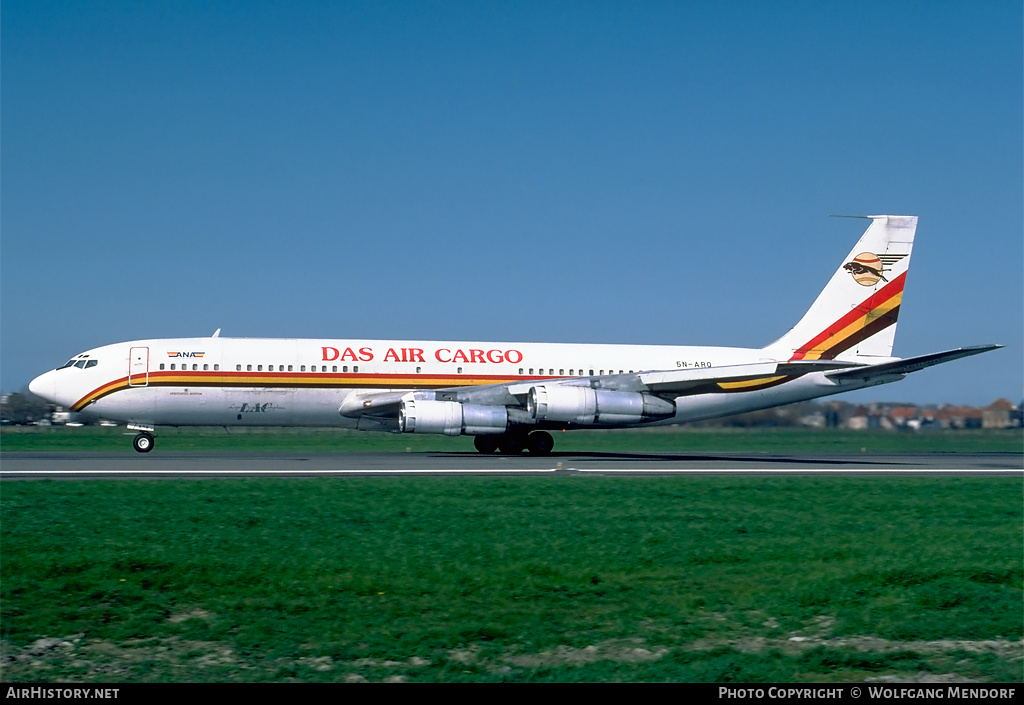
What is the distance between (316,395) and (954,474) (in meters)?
19.4

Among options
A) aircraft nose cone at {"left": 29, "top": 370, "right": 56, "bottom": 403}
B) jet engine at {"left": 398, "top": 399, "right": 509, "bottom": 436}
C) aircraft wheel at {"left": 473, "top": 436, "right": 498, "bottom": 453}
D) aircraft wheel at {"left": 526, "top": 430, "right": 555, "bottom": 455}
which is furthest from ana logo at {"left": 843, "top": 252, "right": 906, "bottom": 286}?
aircraft nose cone at {"left": 29, "top": 370, "right": 56, "bottom": 403}

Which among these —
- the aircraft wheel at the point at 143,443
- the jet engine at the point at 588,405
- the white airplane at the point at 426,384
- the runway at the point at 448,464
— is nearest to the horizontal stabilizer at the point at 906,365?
the white airplane at the point at 426,384

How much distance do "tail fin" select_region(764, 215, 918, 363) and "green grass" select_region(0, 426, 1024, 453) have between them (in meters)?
3.95

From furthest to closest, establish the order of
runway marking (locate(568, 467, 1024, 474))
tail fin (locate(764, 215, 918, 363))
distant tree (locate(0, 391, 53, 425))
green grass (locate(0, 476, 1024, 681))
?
1. distant tree (locate(0, 391, 53, 425))
2. tail fin (locate(764, 215, 918, 363))
3. runway marking (locate(568, 467, 1024, 474))
4. green grass (locate(0, 476, 1024, 681))

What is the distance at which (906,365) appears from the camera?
108 feet

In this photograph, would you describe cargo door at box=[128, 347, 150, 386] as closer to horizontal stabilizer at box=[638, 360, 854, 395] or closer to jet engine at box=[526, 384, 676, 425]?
jet engine at box=[526, 384, 676, 425]

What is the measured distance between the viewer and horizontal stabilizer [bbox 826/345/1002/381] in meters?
29.5

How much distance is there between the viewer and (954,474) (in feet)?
83.5

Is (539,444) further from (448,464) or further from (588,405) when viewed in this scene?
(448,464)

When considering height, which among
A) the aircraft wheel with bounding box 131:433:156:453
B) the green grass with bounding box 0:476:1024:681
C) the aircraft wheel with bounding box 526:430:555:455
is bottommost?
the green grass with bounding box 0:476:1024:681
